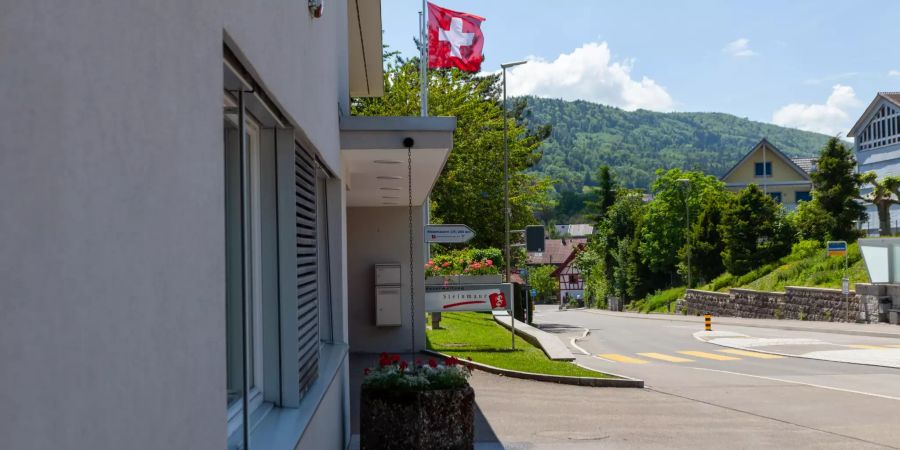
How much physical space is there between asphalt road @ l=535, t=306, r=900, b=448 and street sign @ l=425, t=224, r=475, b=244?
4.19 m

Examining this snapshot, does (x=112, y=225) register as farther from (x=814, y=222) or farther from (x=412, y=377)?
(x=814, y=222)

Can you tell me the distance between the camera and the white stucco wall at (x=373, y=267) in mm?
19531

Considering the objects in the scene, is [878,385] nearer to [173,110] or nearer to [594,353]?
[594,353]

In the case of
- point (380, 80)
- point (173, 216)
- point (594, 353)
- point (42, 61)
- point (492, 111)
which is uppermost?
point (492, 111)

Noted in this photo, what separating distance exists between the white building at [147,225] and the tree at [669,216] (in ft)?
203

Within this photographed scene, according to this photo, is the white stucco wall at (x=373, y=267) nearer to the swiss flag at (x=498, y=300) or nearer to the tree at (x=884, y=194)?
the swiss flag at (x=498, y=300)

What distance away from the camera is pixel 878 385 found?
15.8m

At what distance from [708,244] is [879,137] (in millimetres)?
18177

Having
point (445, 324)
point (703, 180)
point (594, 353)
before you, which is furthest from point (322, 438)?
point (703, 180)

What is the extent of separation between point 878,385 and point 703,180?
53907mm

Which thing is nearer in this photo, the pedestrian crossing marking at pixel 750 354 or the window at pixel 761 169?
A: the pedestrian crossing marking at pixel 750 354

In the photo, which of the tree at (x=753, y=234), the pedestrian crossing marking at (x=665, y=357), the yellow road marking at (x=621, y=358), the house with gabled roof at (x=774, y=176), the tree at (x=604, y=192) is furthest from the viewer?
the house with gabled roof at (x=774, y=176)

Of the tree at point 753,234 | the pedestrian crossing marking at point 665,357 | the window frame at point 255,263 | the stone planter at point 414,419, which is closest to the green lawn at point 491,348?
the pedestrian crossing marking at point 665,357

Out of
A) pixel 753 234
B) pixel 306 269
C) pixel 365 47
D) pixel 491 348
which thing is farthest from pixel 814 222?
pixel 306 269
